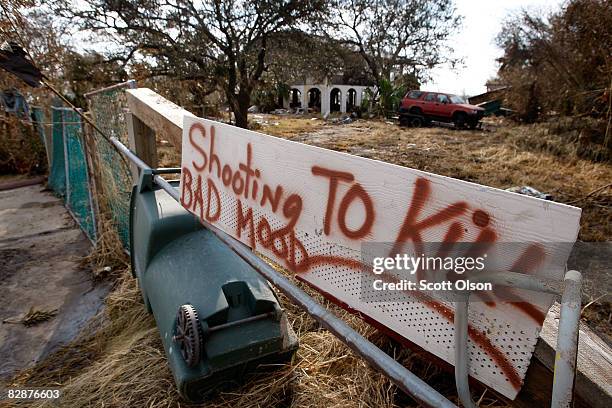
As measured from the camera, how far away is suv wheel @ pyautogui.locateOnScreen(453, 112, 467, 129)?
16969 mm

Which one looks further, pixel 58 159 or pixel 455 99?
pixel 455 99

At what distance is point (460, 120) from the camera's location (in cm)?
1708

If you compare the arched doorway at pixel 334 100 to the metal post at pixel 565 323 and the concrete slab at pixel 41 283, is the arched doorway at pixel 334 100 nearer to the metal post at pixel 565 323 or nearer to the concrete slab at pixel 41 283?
the concrete slab at pixel 41 283

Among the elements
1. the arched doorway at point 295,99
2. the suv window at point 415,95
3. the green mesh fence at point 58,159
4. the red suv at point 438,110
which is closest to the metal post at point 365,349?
the green mesh fence at point 58,159

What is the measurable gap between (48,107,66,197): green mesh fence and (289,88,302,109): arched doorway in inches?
1088

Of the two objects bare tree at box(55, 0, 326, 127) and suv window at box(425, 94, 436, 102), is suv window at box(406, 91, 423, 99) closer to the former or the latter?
suv window at box(425, 94, 436, 102)

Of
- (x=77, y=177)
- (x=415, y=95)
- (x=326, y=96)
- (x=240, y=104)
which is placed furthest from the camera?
(x=326, y=96)

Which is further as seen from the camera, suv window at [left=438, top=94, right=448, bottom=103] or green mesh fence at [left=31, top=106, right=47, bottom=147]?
suv window at [left=438, top=94, right=448, bottom=103]

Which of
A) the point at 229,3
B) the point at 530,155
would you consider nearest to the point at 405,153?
the point at 530,155

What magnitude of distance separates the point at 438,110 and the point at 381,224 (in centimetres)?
1857

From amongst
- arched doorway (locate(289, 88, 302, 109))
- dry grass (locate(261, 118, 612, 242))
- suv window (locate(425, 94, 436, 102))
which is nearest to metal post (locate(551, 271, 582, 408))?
dry grass (locate(261, 118, 612, 242))

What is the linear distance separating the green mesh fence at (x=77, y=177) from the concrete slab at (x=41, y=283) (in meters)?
0.18

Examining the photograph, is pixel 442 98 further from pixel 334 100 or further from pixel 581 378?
pixel 581 378

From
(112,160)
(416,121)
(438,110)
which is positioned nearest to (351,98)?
(416,121)
